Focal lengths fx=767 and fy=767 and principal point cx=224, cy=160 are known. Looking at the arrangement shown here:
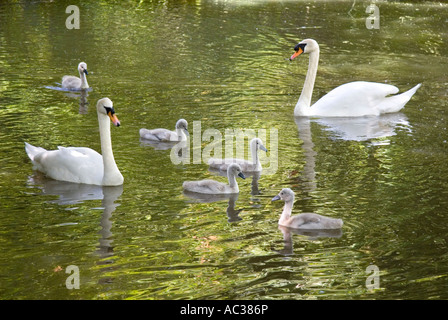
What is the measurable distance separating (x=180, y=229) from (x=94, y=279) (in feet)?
4.67

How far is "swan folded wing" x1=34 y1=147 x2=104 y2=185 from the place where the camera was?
31.7 feet

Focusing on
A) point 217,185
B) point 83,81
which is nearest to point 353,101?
point 217,185

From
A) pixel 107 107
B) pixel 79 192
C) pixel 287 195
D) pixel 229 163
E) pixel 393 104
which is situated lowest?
pixel 79 192

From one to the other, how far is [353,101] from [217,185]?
4.90 m

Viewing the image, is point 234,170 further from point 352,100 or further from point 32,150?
point 352,100

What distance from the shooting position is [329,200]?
9.03 meters

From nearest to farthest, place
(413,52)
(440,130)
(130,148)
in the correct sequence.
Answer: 1. (130,148)
2. (440,130)
3. (413,52)

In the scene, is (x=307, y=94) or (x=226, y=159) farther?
(x=307, y=94)

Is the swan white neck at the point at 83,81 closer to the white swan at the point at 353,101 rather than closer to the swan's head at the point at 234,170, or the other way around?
the white swan at the point at 353,101

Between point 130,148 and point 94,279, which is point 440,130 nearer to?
point 130,148

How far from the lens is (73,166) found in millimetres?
9664

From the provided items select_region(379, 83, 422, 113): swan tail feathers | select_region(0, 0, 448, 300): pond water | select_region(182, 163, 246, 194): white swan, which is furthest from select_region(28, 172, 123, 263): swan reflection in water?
select_region(379, 83, 422, 113): swan tail feathers

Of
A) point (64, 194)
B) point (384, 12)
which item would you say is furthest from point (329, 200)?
point (384, 12)

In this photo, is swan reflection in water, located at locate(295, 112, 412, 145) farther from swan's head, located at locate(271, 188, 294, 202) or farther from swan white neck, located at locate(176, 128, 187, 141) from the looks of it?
swan's head, located at locate(271, 188, 294, 202)
